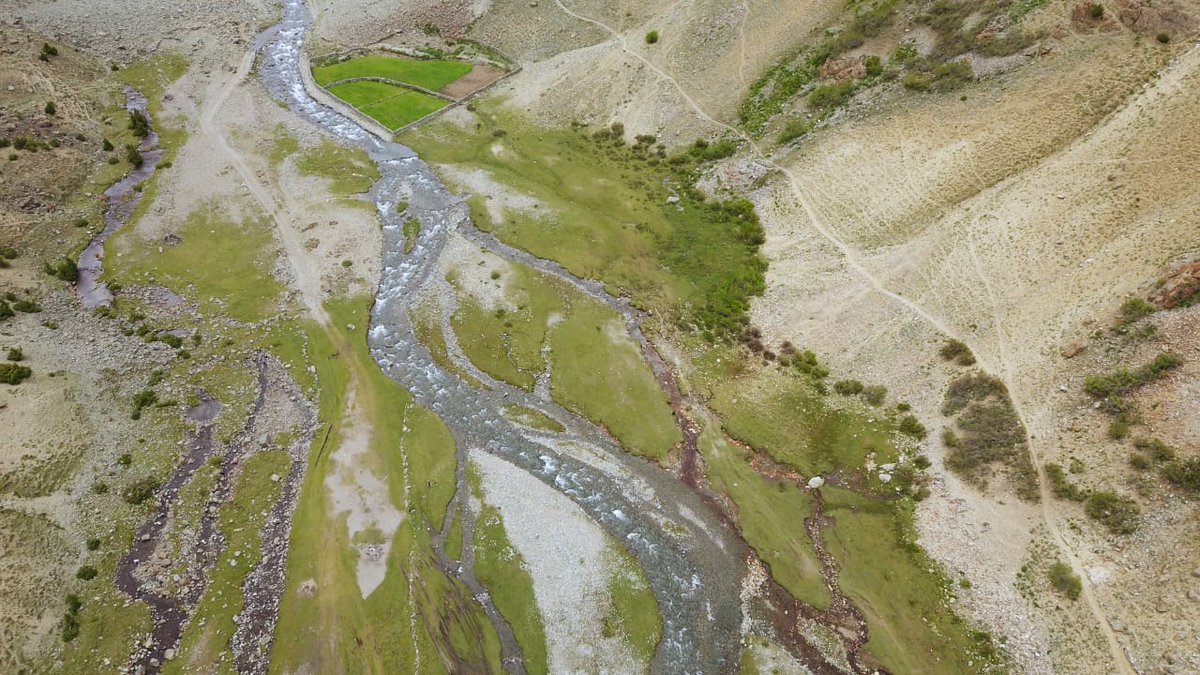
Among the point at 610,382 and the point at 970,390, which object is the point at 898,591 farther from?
the point at 610,382

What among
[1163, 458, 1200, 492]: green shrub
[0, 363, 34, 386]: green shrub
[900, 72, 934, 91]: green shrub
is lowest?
[1163, 458, 1200, 492]: green shrub

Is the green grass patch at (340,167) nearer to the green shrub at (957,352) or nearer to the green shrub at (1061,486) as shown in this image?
the green shrub at (957,352)

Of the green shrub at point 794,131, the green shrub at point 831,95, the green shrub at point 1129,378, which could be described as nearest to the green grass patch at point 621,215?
the green shrub at point 794,131

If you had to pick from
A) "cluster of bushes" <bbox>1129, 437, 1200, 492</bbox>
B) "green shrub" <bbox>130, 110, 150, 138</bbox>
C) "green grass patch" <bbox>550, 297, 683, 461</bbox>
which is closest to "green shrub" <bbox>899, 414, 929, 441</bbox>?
"cluster of bushes" <bbox>1129, 437, 1200, 492</bbox>

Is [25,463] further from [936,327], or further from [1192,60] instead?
[1192,60]

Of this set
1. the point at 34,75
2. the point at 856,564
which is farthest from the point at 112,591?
the point at 34,75

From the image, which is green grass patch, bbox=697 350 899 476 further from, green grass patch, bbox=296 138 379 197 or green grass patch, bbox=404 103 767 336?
green grass patch, bbox=296 138 379 197
